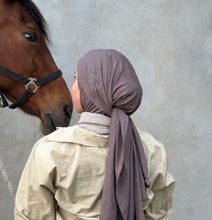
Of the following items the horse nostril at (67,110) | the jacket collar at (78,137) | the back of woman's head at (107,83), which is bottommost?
the horse nostril at (67,110)

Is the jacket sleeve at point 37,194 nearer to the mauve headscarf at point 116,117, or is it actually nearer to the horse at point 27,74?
the mauve headscarf at point 116,117

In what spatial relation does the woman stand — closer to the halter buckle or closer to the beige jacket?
the beige jacket

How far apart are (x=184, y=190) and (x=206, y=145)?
42cm

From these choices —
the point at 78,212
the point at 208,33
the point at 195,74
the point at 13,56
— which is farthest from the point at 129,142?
the point at 208,33

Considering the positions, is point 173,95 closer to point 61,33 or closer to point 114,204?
point 61,33

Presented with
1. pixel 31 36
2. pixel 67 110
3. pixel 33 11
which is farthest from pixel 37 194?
pixel 33 11

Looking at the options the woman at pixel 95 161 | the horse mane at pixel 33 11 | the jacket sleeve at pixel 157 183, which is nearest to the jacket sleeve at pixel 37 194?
the woman at pixel 95 161

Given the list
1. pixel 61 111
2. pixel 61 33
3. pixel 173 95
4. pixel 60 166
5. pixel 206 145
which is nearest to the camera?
pixel 60 166

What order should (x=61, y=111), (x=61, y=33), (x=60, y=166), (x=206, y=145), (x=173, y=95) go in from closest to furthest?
(x=60, y=166)
(x=61, y=111)
(x=61, y=33)
(x=173, y=95)
(x=206, y=145)

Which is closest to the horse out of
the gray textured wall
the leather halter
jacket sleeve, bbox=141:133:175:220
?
the leather halter

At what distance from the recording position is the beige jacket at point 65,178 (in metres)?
0.82

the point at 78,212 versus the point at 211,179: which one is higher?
the point at 78,212

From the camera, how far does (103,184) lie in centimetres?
88

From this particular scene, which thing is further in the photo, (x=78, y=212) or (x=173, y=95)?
(x=173, y=95)
